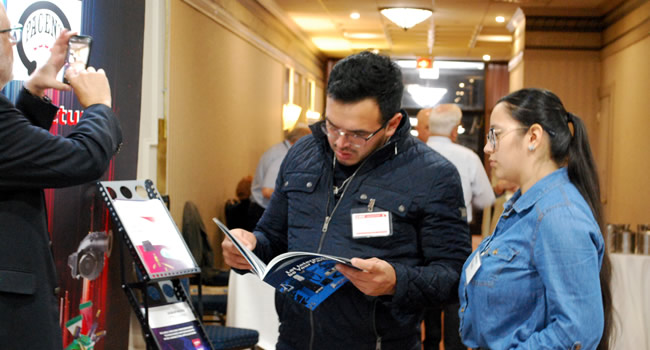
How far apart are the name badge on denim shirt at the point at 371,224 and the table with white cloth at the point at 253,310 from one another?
268 centimetres

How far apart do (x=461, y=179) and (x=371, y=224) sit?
3.02 metres

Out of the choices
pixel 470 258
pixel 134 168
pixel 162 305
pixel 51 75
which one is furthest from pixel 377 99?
pixel 134 168

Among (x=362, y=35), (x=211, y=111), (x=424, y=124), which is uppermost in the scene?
(x=362, y=35)

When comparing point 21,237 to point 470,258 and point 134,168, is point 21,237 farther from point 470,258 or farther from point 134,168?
point 134,168

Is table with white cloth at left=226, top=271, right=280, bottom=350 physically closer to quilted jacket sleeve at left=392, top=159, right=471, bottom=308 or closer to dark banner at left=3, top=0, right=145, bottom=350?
dark banner at left=3, top=0, right=145, bottom=350

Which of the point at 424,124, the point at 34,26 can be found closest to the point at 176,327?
the point at 34,26

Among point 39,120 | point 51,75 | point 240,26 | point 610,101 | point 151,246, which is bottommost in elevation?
point 151,246

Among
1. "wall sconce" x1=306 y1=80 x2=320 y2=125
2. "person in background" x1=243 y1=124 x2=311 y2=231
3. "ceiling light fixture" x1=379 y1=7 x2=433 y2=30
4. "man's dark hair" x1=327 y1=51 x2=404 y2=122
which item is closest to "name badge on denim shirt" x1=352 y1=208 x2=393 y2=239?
"man's dark hair" x1=327 y1=51 x2=404 y2=122

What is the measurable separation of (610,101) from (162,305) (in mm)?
7129

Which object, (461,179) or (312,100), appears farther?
(312,100)

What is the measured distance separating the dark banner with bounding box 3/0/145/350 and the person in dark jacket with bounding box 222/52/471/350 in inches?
66.9

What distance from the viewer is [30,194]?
1.78 meters

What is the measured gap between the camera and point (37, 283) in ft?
5.79

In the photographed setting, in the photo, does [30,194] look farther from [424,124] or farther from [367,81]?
[424,124]
